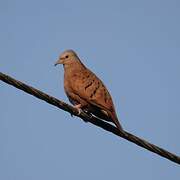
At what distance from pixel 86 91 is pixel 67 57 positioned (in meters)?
1.89

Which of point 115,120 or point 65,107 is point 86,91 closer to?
point 115,120

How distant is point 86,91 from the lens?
9.88m

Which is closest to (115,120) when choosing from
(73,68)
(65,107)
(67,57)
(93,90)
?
(93,90)

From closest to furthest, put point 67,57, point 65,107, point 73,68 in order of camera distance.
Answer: point 65,107, point 73,68, point 67,57

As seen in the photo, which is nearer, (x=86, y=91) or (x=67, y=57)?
(x=86, y=91)

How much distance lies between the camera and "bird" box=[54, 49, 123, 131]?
9.31 meters

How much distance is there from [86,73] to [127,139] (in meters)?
3.34

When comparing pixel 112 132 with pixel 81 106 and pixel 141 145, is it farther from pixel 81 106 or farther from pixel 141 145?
pixel 81 106

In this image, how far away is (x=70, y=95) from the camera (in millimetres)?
10336

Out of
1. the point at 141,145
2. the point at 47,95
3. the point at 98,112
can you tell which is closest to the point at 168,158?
the point at 141,145

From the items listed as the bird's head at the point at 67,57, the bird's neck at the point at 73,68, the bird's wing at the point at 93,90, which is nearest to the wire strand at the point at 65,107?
the bird's wing at the point at 93,90

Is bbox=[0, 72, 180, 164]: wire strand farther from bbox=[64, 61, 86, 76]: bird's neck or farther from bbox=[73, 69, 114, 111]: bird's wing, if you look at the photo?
bbox=[64, 61, 86, 76]: bird's neck

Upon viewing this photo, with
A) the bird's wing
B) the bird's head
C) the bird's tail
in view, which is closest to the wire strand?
the bird's tail

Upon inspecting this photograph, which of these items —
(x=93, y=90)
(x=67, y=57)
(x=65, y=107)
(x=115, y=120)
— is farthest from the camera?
(x=67, y=57)
